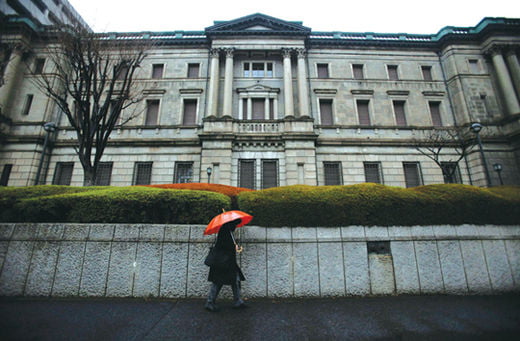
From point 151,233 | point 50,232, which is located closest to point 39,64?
point 50,232

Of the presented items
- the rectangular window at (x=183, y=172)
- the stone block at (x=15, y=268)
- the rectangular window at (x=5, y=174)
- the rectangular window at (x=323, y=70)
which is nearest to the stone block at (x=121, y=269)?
the stone block at (x=15, y=268)

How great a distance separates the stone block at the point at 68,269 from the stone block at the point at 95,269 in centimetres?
13

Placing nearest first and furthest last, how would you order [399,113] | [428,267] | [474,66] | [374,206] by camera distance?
[428,267] < [374,206] < [399,113] < [474,66]

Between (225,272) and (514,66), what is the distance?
29958 mm

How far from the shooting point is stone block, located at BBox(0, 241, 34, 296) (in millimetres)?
5281

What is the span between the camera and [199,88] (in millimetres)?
19969

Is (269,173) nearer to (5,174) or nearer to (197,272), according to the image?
(197,272)

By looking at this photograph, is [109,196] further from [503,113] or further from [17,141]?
[503,113]

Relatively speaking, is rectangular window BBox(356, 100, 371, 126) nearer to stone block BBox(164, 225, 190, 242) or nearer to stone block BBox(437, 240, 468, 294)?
stone block BBox(437, 240, 468, 294)

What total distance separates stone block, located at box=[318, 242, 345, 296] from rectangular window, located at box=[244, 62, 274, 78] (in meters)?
18.2

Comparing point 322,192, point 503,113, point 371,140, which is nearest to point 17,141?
point 322,192

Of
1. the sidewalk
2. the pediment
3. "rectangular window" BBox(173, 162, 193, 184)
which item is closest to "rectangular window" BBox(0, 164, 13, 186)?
"rectangular window" BBox(173, 162, 193, 184)

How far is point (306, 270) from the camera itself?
217 inches

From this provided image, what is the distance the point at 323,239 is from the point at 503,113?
24.5 m
